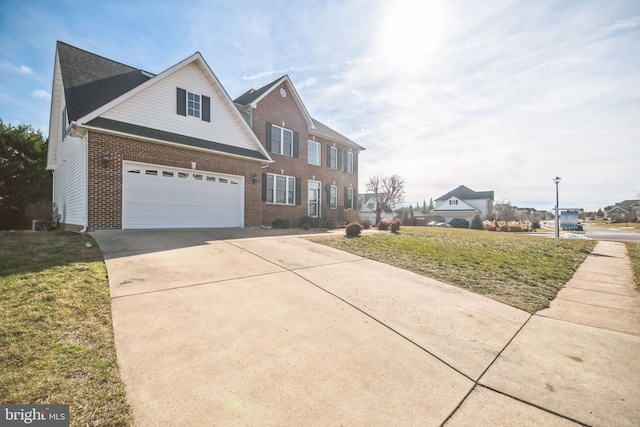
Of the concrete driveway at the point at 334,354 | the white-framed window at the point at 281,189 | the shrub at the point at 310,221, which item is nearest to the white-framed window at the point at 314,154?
the white-framed window at the point at 281,189

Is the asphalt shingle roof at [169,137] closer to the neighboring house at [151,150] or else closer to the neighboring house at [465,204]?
the neighboring house at [151,150]

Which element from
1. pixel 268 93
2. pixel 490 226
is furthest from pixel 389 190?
pixel 268 93

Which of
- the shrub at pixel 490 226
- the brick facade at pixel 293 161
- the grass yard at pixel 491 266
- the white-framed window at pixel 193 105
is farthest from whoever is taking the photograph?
the shrub at pixel 490 226

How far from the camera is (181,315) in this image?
3281mm

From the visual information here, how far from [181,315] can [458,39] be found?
9778mm

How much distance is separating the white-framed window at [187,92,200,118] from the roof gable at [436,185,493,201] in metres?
51.1

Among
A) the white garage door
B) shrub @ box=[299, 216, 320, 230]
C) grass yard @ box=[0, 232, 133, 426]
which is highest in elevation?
the white garage door

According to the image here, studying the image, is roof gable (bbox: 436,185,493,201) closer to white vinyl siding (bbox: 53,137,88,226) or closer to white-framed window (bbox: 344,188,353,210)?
white-framed window (bbox: 344,188,353,210)

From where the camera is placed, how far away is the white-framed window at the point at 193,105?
1117 centimetres

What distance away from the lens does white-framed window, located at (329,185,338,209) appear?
63.7 feet

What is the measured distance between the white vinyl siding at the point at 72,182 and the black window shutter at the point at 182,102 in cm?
348

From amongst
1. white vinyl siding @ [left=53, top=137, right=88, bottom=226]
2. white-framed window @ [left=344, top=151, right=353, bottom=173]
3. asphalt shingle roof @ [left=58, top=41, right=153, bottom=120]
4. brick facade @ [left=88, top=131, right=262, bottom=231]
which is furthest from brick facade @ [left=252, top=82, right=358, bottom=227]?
white vinyl siding @ [left=53, top=137, right=88, bottom=226]

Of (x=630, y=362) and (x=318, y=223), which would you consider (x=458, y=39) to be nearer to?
(x=630, y=362)

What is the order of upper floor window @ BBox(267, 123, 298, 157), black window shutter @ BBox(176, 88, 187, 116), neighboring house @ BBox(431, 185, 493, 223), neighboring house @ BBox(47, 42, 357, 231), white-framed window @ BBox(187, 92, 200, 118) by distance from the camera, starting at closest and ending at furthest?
neighboring house @ BBox(47, 42, 357, 231), black window shutter @ BBox(176, 88, 187, 116), white-framed window @ BBox(187, 92, 200, 118), upper floor window @ BBox(267, 123, 298, 157), neighboring house @ BBox(431, 185, 493, 223)
